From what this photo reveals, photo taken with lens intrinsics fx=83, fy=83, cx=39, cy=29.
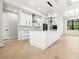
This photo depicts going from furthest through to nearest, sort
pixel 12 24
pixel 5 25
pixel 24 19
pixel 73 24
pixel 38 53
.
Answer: pixel 73 24
pixel 12 24
pixel 24 19
pixel 5 25
pixel 38 53

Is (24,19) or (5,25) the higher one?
(24,19)

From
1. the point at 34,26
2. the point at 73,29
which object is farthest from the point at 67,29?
the point at 34,26

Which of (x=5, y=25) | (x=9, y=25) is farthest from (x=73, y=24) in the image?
(x=5, y=25)

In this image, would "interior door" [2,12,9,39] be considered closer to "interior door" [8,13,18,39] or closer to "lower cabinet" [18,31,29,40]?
"interior door" [8,13,18,39]

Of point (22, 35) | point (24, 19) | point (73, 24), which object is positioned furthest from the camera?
point (73, 24)

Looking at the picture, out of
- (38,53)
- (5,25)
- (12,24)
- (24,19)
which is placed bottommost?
(38,53)

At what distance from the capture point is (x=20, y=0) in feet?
19.8

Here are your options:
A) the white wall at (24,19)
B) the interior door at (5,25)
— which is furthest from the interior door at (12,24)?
the white wall at (24,19)

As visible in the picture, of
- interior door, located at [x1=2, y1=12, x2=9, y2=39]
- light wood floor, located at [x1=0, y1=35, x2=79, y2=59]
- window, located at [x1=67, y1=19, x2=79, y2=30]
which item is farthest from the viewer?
window, located at [x1=67, y1=19, x2=79, y2=30]

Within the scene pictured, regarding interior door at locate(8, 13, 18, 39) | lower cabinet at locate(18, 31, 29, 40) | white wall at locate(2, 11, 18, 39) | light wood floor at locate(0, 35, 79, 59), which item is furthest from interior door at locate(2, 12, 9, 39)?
light wood floor at locate(0, 35, 79, 59)

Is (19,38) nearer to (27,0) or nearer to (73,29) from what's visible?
(27,0)

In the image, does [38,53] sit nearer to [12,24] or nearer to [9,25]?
[9,25]

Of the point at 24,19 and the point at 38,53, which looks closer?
the point at 38,53

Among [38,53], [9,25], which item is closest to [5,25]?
[9,25]
